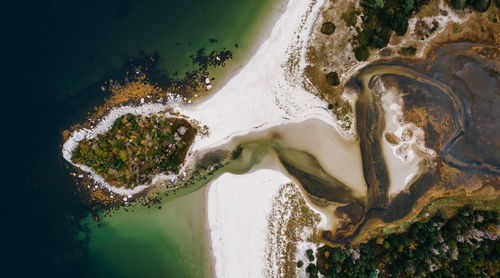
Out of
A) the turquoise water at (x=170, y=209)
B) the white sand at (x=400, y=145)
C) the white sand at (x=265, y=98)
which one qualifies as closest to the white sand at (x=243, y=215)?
the turquoise water at (x=170, y=209)

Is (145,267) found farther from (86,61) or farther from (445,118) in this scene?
(445,118)

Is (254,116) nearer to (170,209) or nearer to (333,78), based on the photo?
(333,78)

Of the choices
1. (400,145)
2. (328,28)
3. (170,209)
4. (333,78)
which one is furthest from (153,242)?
(328,28)

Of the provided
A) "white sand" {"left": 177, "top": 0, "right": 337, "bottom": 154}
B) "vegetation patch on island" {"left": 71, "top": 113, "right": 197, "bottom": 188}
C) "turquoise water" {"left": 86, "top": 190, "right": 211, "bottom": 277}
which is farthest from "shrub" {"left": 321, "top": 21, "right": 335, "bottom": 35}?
"turquoise water" {"left": 86, "top": 190, "right": 211, "bottom": 277}

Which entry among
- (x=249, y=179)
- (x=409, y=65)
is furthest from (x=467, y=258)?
(x=249, y=179)

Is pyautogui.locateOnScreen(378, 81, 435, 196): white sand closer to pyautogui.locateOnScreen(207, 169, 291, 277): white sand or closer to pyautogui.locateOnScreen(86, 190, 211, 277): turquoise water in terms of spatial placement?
pyautogui.locateOnScreen(207, 169, 291, 277): white sand

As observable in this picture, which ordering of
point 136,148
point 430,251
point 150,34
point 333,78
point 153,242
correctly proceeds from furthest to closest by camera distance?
point 153,242
point 150,34
point 136,148
point 333,78
point 430,251
